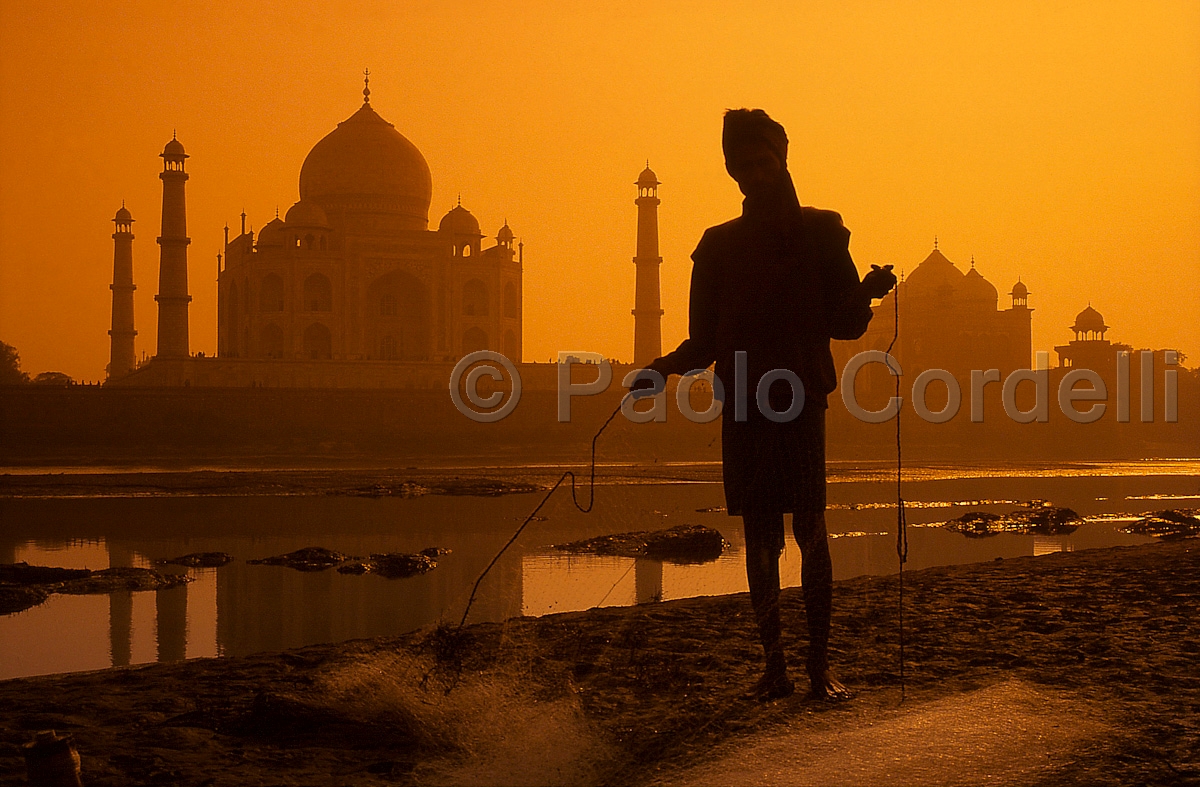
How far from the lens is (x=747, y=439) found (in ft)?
10.0

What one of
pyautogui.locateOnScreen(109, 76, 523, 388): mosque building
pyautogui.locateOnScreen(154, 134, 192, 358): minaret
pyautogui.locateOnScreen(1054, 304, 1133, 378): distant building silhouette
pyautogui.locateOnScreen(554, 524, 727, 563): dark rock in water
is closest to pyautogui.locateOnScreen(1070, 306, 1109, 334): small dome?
pyautogui.locateOnScreen(1054, 304, 1133, 378): distant building silhouette

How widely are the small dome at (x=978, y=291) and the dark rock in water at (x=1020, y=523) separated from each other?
38355 mm

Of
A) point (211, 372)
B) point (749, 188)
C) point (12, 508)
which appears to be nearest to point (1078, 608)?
point (749, 188)

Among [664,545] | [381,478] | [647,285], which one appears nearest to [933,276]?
[647,285]

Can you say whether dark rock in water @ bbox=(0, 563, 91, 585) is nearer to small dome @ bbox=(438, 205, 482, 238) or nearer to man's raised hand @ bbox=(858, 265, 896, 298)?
man's raised hand @ bbox=(858, 265, 896, 298)

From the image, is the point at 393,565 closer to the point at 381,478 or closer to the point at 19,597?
the point at 19,597

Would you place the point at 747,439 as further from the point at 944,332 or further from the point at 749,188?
the point at 944,332

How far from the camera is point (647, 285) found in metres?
40.8

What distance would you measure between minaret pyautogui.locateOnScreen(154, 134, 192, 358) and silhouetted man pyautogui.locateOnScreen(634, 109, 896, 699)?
3492 centimetres

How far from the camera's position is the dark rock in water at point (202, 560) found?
838 cm

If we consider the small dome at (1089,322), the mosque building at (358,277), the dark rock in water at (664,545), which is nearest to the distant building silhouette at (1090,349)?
the small dome at (1089,322)

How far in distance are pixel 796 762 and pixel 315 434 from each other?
27.7 metres

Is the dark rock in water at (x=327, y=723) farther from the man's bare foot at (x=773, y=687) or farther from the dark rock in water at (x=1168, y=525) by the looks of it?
the dark rock in water at (x=1168, y=525)

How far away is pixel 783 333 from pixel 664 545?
18.9ft
